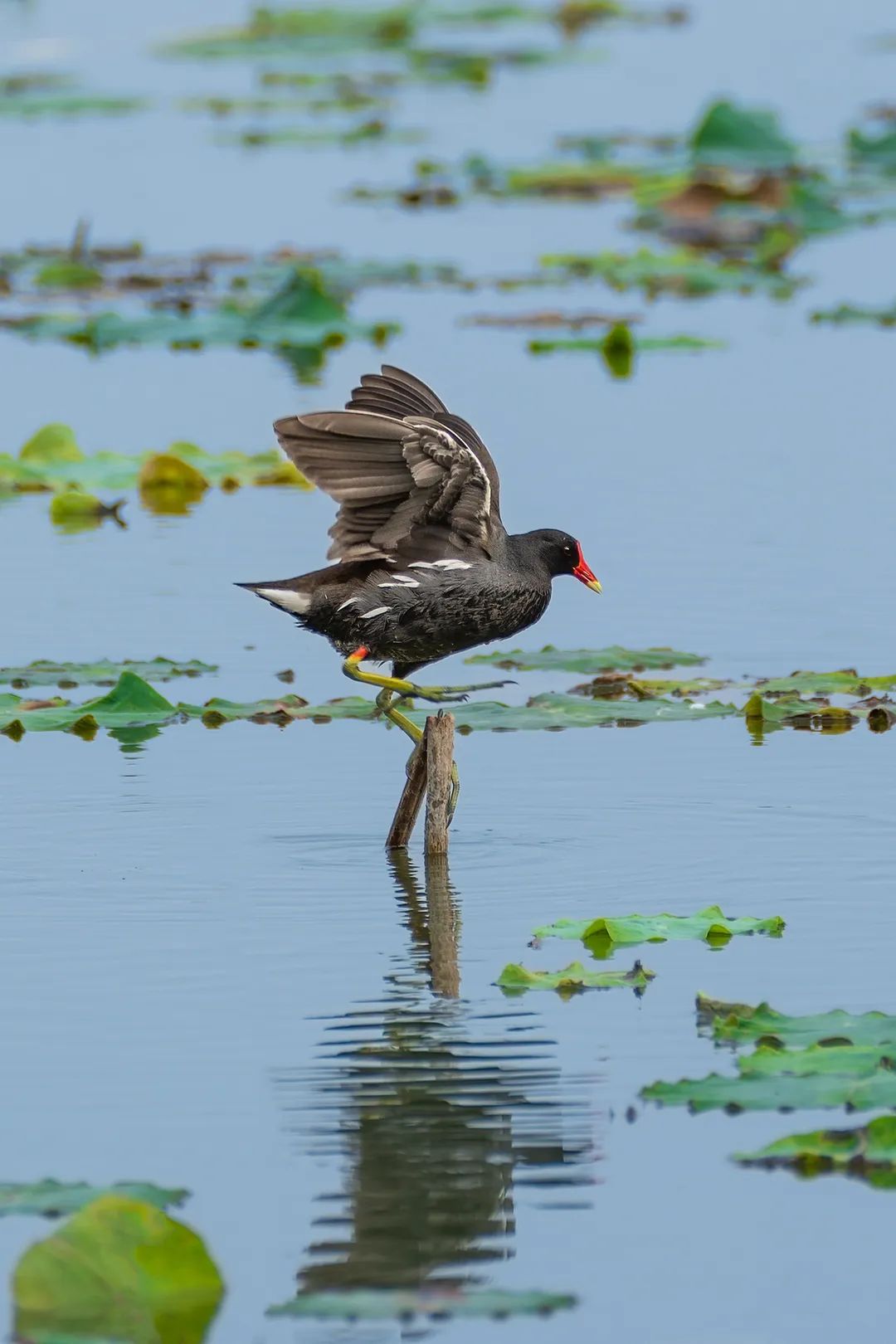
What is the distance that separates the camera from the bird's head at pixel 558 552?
1035 cm

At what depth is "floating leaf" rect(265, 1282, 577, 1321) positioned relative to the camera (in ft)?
18.9

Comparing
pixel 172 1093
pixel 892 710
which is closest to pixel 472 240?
pixel 892 710

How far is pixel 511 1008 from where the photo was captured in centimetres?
812

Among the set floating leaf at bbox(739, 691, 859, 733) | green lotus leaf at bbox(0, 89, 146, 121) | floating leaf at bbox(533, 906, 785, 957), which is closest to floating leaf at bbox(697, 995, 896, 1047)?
floating leaf at bbox(533, 906, 785, 957)

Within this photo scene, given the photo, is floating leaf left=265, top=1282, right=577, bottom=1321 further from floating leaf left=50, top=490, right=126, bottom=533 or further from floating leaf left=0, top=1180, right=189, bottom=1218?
floating leaf left=50, top=490, right=126, bottom=533

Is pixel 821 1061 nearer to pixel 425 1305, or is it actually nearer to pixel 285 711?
A: pixel 425 1305

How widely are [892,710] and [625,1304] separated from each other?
5.75m

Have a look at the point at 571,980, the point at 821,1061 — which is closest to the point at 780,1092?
the point at 821,1061

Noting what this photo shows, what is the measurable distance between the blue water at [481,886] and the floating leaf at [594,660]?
214 millimetres

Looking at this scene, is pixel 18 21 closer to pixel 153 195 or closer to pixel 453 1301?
pixel 153 195

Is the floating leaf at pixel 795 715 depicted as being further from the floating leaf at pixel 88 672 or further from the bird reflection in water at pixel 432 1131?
the bird reflection in water at pixel 432 1131

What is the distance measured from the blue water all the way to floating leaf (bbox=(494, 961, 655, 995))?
6 centimetres

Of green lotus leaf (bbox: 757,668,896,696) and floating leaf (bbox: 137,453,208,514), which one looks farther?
floating leaf (bbox: 137,453,208,514)

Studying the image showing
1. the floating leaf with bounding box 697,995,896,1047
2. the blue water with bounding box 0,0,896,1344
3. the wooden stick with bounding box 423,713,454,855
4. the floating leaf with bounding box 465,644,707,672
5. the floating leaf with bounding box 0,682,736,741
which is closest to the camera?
the blue water with bounding box 0,0,896,1344
